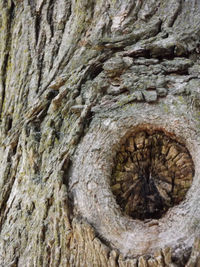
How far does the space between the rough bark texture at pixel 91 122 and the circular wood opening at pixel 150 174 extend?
0.05 meters

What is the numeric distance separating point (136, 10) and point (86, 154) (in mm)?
961

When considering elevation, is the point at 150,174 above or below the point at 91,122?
below

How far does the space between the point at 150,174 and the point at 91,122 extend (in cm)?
36

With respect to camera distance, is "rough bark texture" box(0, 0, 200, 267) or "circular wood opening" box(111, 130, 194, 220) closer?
"rough bark texture" box(0, 0, 200, 267)

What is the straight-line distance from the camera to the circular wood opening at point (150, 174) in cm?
153

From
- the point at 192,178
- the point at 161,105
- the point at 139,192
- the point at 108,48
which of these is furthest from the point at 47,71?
the point at 192,178

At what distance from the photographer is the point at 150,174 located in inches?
63.1

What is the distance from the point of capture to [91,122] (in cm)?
163

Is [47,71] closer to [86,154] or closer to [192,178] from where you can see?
[86,154]

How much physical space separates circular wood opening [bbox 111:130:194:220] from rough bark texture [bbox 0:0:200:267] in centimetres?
5

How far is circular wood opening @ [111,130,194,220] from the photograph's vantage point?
1533 mm

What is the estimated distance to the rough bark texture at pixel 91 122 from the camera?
4.52 feet

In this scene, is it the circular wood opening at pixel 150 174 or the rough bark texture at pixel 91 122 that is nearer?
the rough bark texture at pixel 91 122

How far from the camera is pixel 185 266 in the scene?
1.26 m
